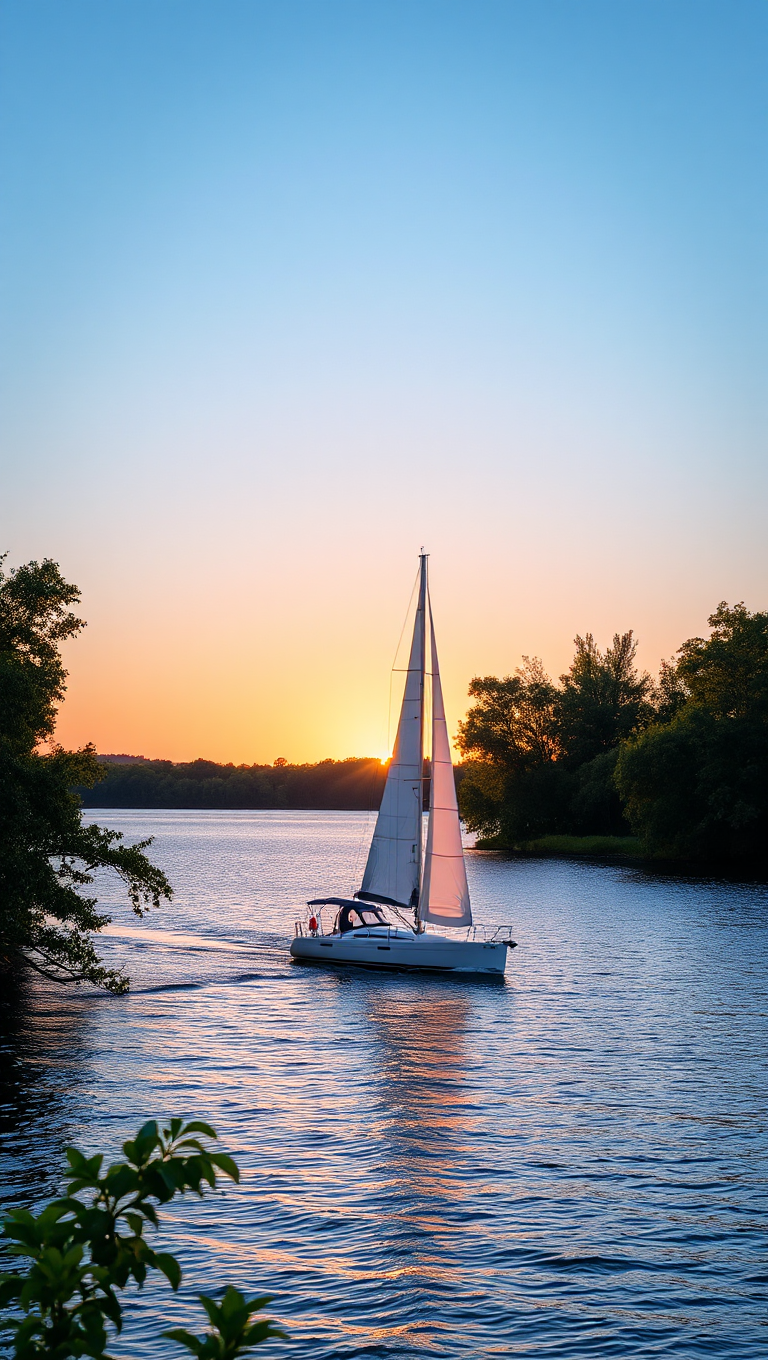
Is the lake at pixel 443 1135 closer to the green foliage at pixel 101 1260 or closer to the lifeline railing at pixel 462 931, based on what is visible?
the lifeline railing at pixel 462 931

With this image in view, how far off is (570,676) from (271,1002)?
107 meters

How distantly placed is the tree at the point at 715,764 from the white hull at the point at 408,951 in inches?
1999

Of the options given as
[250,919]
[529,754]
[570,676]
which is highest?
[570,676]

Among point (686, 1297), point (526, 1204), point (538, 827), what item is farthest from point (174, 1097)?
point (538, 827)

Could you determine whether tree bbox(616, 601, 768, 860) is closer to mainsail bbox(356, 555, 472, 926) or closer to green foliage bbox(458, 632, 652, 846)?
green foliage bbox(458, 632, 652, 846)

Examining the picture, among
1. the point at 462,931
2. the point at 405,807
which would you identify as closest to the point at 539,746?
the point at 462,931

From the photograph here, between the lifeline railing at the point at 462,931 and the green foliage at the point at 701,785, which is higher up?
the green foliage at the point at 701,785

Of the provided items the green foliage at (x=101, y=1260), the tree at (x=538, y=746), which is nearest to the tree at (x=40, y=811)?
the green foliage at (x=101, y=1260)

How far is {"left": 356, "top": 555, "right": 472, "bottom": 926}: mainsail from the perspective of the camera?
42.8 metres

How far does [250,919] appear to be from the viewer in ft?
203

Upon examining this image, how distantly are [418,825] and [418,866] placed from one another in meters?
1.95

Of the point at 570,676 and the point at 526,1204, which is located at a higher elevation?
the point at 570,676

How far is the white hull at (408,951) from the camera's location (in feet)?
137

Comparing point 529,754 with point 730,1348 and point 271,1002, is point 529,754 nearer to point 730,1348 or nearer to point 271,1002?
point 271,1002
